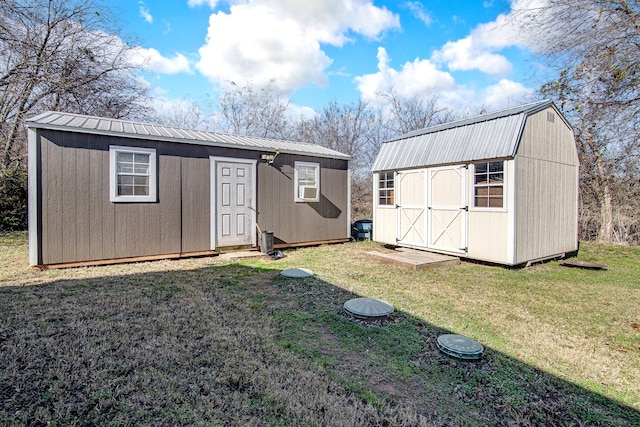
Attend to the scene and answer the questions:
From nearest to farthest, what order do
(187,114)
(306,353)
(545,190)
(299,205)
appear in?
(306,353) < (545,190) < (299,205) < (187,114)

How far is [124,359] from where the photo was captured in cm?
239

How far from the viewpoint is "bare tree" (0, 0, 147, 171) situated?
32.0 feet

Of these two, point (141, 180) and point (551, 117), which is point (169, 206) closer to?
point (141, 180)

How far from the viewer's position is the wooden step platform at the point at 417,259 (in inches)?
230

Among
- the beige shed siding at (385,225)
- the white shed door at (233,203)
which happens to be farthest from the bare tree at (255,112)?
the white shed door at (233,203)

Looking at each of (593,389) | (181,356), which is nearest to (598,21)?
(593,389)

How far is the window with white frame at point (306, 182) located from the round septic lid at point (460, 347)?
5706mm

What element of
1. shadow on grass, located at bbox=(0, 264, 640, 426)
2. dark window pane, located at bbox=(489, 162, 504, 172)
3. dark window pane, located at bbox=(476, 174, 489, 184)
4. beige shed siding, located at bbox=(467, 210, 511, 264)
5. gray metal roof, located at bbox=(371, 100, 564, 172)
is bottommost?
shadow on grass, located at bbox=(0, 264, 640, 426)

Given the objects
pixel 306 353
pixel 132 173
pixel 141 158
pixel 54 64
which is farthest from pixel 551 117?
pixel 54 64

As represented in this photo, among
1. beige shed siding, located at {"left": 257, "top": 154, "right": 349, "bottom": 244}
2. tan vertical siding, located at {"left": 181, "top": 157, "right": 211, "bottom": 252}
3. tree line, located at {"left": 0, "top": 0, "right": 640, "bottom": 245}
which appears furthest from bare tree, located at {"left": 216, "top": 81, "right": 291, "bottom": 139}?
tan vertical siding, located at {"left": 181, "top": 157, "right": 211, "bottom": 252}

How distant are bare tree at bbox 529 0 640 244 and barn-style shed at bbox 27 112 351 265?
7975mm

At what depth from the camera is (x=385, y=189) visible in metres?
8.30

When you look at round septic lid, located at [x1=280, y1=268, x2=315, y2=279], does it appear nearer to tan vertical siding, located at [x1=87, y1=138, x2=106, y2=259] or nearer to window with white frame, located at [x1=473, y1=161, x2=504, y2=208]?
tan vertical siding, located at [x1=87, y1=138, x2=106, y2=259]

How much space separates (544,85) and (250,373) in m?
13.1
